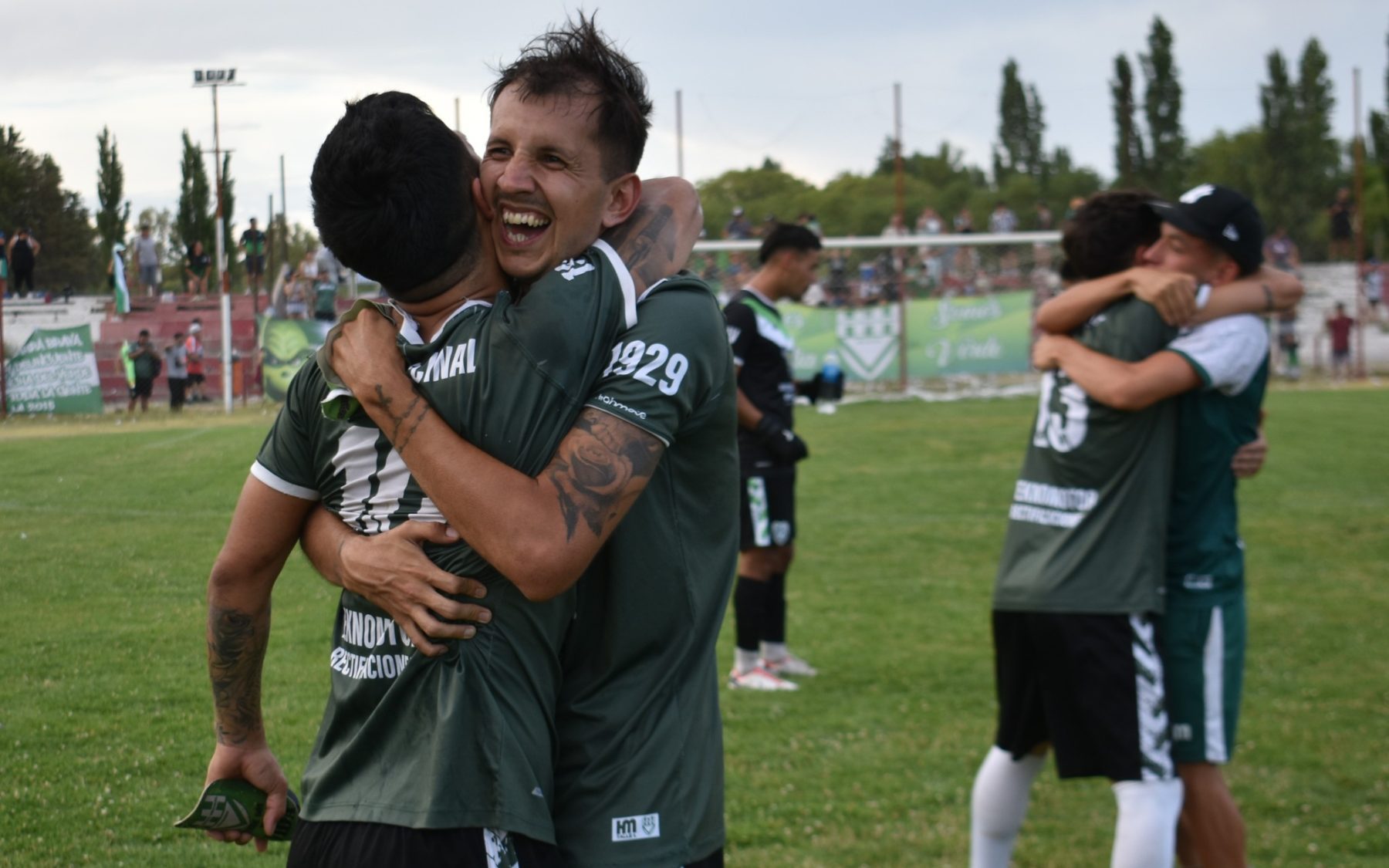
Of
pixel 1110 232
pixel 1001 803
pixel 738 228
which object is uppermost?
pixel 738 228

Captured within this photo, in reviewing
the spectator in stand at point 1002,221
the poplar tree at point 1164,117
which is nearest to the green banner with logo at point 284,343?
the spectator in stand at point 1002,221

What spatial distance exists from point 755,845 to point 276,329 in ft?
8.77

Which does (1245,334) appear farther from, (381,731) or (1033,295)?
(1033,295)

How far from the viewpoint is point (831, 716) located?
22.1ft

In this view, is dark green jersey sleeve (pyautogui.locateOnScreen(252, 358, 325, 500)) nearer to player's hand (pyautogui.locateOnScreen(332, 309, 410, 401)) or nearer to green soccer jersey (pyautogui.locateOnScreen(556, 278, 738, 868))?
player's hand (pyautogui.locateOnScreen(332, 309, 410, 401))

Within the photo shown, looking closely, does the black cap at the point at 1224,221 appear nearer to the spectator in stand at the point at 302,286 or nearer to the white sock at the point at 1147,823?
the white sock at the point at 1147,823

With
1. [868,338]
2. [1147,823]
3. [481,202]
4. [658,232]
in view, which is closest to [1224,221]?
[1147,823]

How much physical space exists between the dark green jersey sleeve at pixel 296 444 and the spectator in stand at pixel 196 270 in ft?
3.64

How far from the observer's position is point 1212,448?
4.03m

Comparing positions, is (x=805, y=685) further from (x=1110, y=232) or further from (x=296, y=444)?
(x=296, y=444)

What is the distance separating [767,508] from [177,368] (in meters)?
4.60

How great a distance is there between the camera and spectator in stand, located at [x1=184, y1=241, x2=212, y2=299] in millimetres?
3287

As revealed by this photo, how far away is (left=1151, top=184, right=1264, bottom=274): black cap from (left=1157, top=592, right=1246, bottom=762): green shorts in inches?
40.0

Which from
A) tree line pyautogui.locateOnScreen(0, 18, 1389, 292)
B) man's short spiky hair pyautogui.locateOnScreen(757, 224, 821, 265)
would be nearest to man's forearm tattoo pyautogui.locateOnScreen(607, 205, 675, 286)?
man's short spiky hair pyautogui.locateOnScreen(757, 224, 821, 265)
